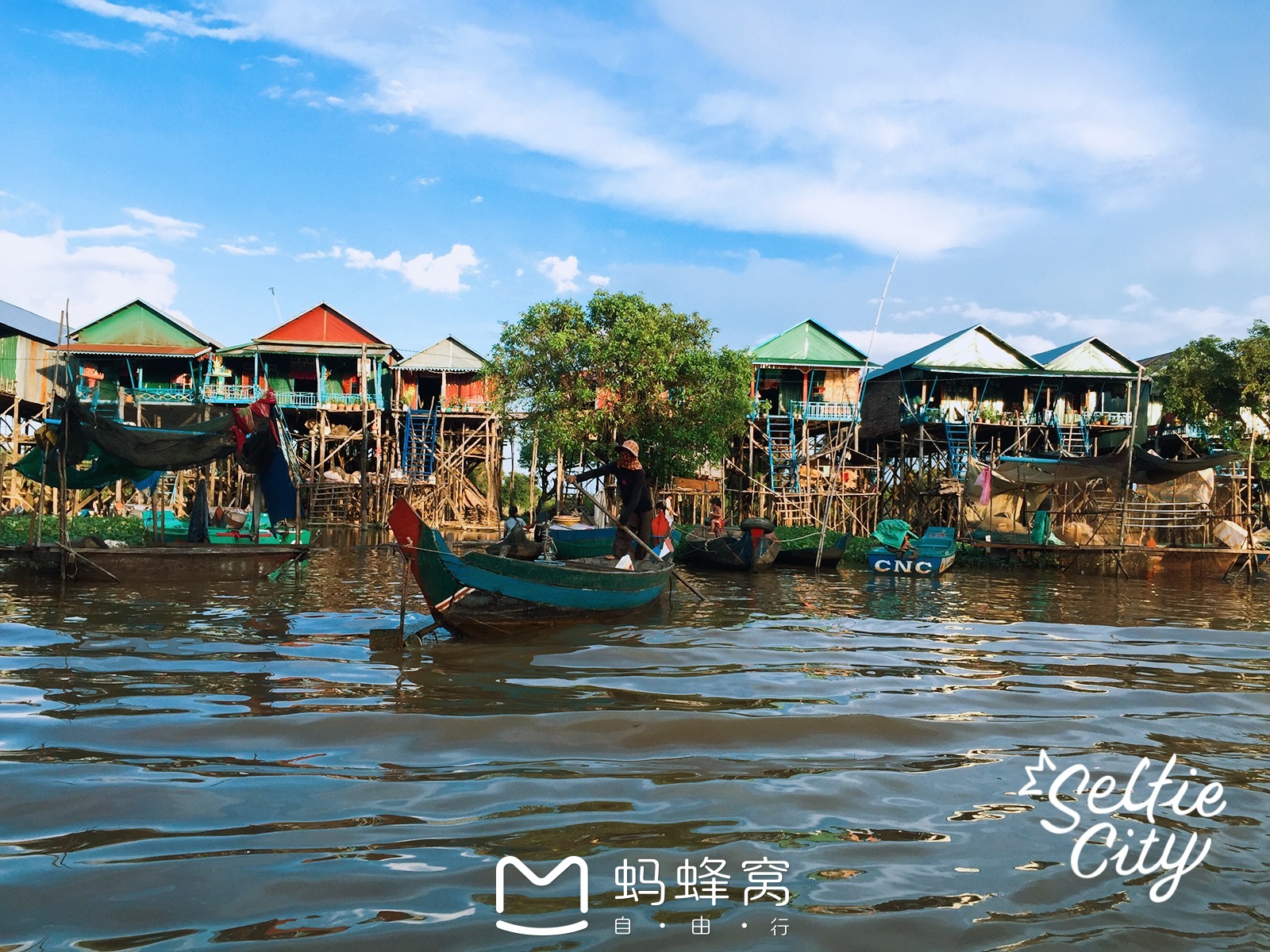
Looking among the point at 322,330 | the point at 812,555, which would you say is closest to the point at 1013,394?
the point at 812,555

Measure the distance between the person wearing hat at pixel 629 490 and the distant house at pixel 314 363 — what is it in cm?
2052

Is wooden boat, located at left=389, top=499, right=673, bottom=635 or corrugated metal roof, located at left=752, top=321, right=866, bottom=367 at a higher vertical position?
corrugated metal roof, located at left=752, top=321, right=866, bottom=367

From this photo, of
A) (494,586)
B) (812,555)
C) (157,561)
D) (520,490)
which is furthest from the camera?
(520,490)

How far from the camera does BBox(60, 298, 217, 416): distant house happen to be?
29.1 m

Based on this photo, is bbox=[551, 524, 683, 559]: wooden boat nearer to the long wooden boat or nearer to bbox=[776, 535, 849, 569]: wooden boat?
the long wooden boat

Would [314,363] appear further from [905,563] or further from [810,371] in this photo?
[905,563]

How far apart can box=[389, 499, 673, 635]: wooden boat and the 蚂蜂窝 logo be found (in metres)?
4.13

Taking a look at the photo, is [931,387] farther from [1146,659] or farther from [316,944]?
[316,944]

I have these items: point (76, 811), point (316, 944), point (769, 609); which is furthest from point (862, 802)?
point (769, 609)

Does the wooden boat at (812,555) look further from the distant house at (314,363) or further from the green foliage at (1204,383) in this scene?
the distant house at (314,363)

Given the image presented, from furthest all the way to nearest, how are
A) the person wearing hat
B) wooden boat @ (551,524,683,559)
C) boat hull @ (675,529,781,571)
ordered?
boat hull @ (675,529,781,571) < wooden boat @ (551,524,683,559) < the person wearing hat

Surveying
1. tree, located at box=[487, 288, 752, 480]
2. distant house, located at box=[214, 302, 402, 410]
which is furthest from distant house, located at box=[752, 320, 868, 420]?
distant house, located at box=[214, 302, 402, 410]

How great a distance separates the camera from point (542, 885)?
2.74 metres

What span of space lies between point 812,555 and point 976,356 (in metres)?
13.0
